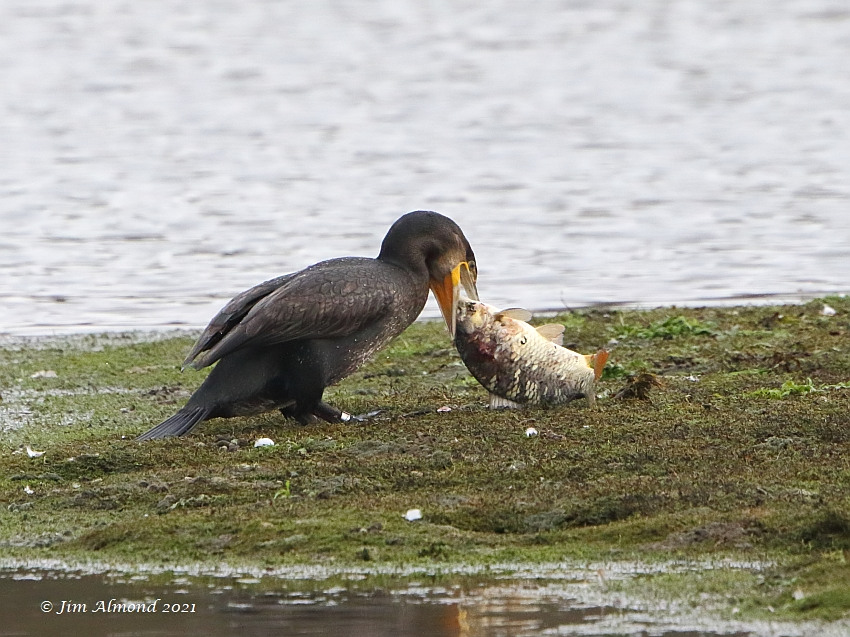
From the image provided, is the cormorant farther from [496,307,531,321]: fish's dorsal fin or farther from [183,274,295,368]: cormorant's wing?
[496,307,531,321]: fish's dorsal fin

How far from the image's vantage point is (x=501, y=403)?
7234 millimetres

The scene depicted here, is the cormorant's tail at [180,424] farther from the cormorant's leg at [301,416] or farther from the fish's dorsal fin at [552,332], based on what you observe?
the fish's dorsal fin at [552,332]

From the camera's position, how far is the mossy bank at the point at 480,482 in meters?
5.13

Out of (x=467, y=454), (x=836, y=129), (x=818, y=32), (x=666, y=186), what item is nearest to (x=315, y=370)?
(x=467, y=454)

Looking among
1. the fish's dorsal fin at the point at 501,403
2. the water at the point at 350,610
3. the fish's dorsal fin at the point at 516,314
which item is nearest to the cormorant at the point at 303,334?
the fish's dorsal fin at the point at 516,314

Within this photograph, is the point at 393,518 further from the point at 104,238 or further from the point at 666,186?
the point at 666,186

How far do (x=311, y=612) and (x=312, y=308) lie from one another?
8.38 feet

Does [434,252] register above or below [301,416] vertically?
above

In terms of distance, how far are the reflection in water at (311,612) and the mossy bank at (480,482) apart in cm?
24

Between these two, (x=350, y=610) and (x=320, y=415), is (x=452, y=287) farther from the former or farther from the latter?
(x=350, y=610)

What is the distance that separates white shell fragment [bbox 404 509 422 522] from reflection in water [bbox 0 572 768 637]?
0.57 m

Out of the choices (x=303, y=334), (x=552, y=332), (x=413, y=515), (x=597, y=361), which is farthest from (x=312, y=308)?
(x=413, y=515)

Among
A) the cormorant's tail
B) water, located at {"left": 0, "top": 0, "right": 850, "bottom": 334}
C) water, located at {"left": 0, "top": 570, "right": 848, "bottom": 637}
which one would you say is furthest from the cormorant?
water, located at {"left": 0, "top": 0, "right": 850, "bottom": 334}

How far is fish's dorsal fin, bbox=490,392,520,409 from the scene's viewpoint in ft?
23.7
